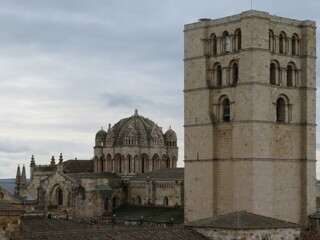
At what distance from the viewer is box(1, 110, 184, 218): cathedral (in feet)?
276

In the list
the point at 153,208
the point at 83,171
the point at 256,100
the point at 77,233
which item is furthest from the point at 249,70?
the point at 83,171

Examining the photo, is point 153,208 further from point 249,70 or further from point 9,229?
point 9,229

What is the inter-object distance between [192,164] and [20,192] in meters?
27.9

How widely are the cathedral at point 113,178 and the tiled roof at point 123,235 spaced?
30355mm

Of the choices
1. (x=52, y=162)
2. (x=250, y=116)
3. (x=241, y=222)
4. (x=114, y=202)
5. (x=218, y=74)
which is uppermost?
(x=218, y=74)

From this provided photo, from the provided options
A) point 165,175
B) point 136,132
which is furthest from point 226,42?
point 136,132

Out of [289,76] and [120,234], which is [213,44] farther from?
[120,234]

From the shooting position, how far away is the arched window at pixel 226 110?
206 feet

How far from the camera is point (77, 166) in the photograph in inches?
4129

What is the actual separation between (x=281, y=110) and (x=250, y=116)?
4.15m

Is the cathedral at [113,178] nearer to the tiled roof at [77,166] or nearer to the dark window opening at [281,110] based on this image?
the tiled roof at [77,166]

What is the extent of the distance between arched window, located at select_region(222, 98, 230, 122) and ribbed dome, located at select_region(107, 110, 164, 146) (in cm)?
3266

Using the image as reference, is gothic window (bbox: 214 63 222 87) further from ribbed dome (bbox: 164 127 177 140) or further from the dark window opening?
ribbed dome (bbox: 164 127 177 140)

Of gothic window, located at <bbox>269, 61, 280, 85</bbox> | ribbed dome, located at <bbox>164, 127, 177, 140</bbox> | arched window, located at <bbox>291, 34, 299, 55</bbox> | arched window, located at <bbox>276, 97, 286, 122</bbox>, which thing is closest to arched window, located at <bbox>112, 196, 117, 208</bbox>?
ribbed dome, located at <bbox>164, 127, 177, 140</bbox>
